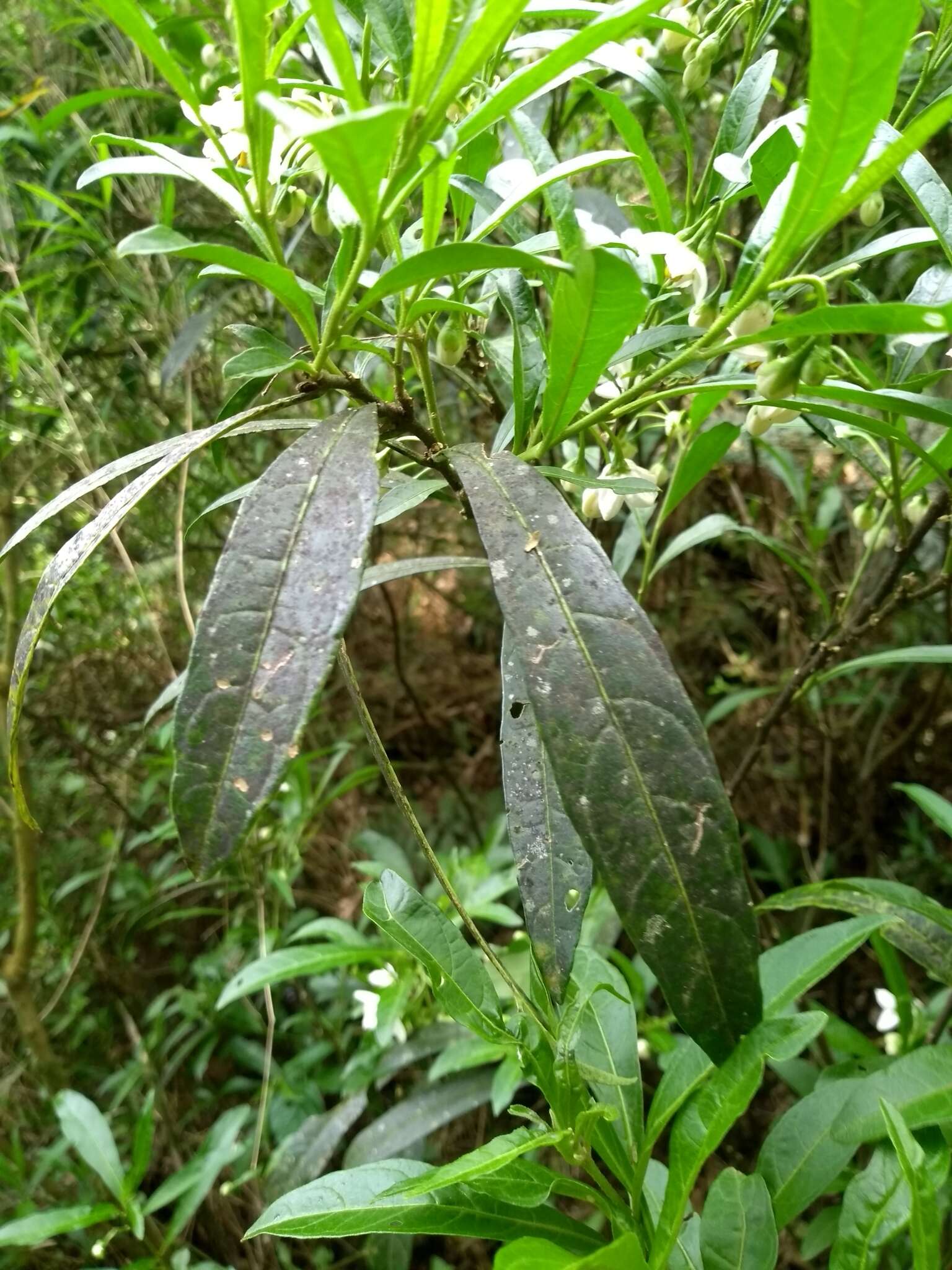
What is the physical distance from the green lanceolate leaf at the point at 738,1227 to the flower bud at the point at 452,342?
1.92 feet

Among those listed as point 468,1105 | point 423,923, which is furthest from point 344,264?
point 468,1105

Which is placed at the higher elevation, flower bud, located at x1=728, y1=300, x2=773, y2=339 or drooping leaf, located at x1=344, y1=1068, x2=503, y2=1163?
flower bud, located at x1=728, y1=300, x2=773, y2=339

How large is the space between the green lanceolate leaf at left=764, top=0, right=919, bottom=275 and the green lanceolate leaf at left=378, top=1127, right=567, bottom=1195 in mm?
502

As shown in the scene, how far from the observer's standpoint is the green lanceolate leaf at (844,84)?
0.93 ft

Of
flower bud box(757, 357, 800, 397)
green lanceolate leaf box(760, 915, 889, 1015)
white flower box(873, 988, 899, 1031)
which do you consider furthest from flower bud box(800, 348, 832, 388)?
white flower box(873, 988, 899, 1031)

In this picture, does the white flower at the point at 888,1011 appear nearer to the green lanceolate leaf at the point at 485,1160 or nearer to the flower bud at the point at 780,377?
the green lanceolate leaf at the point at 485,1160

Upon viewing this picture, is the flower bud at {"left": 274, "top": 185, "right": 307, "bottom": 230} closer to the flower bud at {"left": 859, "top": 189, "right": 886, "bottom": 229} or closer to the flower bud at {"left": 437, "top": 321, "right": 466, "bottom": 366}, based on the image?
the flower bud at {"left": 437, "top": 321, "right": 466, "bottom": 366}

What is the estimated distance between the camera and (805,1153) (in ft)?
1.95

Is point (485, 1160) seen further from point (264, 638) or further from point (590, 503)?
point (590, 503)

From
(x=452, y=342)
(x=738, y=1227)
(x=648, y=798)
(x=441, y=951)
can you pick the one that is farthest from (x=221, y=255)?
(x=738, y=1227)

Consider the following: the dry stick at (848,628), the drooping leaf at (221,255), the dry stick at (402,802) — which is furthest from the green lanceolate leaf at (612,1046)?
the drooping leaf at (221,255)

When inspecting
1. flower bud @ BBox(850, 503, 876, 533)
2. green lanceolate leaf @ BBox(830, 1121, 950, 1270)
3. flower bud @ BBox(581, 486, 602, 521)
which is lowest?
green lanceolate leaf @ BBox(830, 1121, 950, 1270)

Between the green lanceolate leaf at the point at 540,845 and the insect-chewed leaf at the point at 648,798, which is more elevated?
the insect-chewed leaf at the point at 648,798

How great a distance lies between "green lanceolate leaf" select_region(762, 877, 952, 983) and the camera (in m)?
0.69
